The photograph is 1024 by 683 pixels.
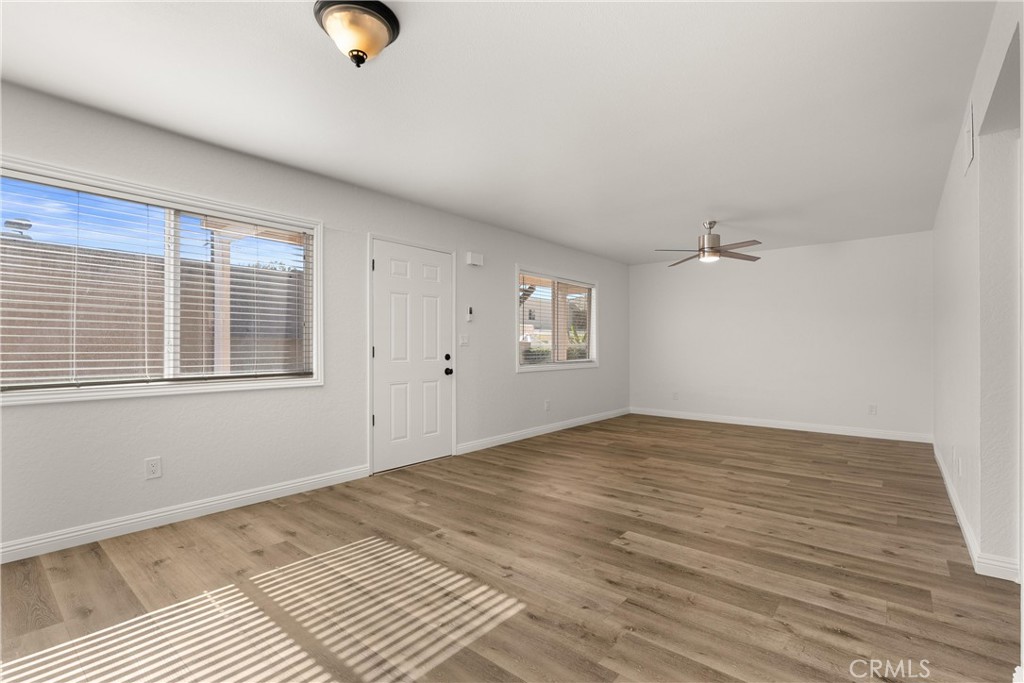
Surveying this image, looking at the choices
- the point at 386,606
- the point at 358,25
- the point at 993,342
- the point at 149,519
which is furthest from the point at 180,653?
the point at 993,342

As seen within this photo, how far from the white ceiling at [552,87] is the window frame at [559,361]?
6.19 ft

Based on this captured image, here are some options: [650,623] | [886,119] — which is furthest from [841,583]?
[886,119]

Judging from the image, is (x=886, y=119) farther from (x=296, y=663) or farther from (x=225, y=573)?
(x=225, y=573)

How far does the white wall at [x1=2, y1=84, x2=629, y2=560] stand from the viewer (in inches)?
103

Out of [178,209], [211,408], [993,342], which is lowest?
[211,408]

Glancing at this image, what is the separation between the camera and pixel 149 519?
9.75ft

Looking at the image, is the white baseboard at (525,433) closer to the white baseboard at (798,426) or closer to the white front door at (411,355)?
the white front door at (411,355)

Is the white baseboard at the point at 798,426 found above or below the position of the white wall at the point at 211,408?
below

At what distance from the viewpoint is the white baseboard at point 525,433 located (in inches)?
203

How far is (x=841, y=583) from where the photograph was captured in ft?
7.49

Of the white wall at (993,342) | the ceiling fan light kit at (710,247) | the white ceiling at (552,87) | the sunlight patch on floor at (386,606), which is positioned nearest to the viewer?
the sunlight patch on floor at (386,606)

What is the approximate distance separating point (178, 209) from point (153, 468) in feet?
5.58

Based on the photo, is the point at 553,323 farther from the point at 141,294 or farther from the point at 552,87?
the point at 141,294

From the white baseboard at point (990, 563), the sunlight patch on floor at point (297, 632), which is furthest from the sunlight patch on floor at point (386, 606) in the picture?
the white baseboard at point (990, 563)
